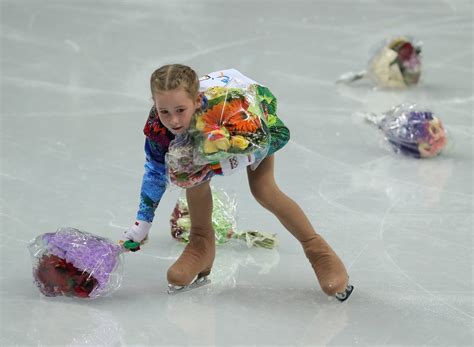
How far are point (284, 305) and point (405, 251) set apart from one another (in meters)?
0.66

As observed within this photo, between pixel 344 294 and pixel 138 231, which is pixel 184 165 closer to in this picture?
pixel 138 231

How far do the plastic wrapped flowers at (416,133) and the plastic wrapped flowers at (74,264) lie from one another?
195 cm

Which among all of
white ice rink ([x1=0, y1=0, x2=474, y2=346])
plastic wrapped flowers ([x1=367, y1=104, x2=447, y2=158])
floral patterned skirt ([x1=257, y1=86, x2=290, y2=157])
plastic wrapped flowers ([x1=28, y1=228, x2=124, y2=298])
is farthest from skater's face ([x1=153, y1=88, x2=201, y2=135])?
plastic wrapped flowers ([x1=367, y1=104, x2=447, y2=158])

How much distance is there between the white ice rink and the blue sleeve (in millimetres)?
287

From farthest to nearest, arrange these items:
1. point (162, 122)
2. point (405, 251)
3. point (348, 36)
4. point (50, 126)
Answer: point (348, 36)
point (50, 126)
point (405, 251)
point (162, 122)

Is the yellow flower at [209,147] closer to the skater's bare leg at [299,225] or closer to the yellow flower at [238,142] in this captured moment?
the yellow flower at [238,142]

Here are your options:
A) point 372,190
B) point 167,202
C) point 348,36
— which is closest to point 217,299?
point 167,202

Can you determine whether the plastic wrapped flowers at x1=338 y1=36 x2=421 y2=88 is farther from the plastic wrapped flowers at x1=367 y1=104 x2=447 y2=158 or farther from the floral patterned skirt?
the floral patterned skirt

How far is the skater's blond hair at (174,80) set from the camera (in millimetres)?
2740

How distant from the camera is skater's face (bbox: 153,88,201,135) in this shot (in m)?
2.75

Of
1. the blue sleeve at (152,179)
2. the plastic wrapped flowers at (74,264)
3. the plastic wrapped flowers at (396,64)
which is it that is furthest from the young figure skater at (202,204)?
the plastic wrapped flowers at (396,64)

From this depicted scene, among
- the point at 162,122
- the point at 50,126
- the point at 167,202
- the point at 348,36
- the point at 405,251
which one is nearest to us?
the point at 162,122

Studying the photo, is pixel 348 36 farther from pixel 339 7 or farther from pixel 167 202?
pixel 167 202

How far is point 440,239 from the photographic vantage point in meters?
3.62
